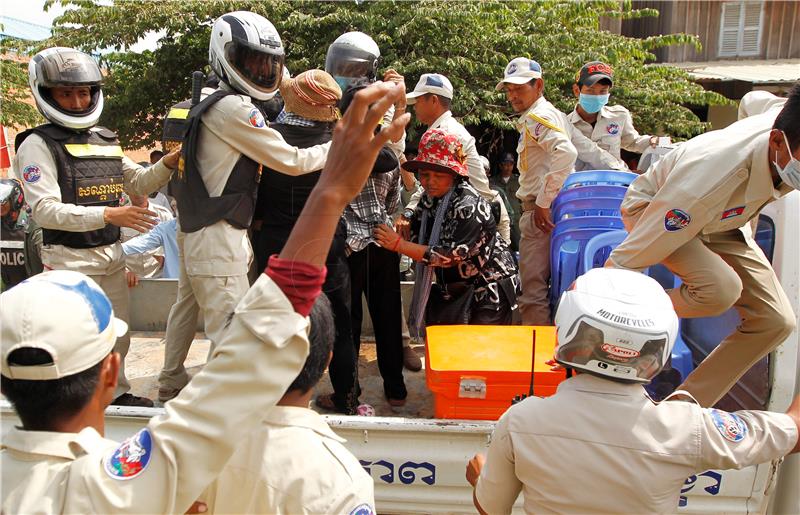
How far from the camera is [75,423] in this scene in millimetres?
1271

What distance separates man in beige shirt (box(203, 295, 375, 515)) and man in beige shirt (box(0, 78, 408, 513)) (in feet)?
0.82

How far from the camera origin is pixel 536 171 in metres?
4.61

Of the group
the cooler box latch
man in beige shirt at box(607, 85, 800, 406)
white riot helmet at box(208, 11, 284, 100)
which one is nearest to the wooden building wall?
man in beige shirt at box(607, 85, 800, 406)

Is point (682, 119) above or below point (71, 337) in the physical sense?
below

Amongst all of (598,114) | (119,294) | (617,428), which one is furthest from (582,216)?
(119,294)

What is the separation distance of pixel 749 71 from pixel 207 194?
12.5 m

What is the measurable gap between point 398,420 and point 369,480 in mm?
1143

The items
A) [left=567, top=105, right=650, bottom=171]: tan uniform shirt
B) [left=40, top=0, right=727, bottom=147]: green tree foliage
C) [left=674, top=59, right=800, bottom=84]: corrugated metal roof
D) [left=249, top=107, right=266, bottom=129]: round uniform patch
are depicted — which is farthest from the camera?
[left=674, top=59, right=800, bottom=84]: corrugated metal roof

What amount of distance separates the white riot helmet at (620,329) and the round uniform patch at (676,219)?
97cm

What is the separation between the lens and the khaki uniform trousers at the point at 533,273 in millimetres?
4277

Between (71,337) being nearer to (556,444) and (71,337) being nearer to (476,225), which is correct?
(556,444)

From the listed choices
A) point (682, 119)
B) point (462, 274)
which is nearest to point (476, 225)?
point (462, 274)

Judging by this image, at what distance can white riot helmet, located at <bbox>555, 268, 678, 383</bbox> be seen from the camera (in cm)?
165

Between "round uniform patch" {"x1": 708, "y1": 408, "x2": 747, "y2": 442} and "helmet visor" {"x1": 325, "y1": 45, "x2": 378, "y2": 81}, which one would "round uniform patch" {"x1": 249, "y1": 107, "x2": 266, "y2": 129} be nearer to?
"helmet visor" {"x1": 325, "y1": 45, "x2": 378, "y2": 81}
